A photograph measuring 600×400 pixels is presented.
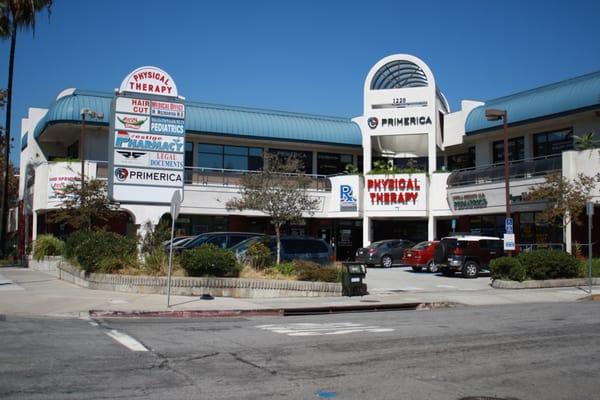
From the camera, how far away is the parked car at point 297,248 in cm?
2250

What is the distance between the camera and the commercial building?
3331 cm

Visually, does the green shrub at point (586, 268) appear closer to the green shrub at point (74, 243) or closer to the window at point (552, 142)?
the window at point (552, 142)

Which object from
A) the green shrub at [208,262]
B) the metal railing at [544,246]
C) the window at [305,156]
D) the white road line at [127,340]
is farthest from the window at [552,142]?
the white road line at [127,340]

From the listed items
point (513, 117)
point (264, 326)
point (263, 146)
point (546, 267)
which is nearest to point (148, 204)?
point (264, 326)

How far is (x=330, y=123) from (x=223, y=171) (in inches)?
343

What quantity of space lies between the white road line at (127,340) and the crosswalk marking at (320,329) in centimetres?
287

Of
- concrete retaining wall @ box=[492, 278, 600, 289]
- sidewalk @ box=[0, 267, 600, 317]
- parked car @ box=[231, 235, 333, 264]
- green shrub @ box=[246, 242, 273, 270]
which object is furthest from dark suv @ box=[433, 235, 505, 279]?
green shrub @ box=[246, 242, 273, 270]

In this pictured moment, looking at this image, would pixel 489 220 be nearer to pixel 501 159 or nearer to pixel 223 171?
pixel 501 159

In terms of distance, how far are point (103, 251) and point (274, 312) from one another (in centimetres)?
711

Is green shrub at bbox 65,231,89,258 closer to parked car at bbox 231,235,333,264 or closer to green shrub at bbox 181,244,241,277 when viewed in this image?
green shrub at bbox 181,244,241,277

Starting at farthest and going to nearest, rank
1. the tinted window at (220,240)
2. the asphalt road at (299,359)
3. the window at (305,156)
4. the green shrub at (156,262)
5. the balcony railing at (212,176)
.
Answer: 1. the window at (305,156)
2. the balcony railing at (212,176)
3. the tinted window at (220,240)
4. the green shrub at (156,262)
5. the asphalt road at (299,359)

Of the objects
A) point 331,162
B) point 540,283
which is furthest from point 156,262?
point 331,162

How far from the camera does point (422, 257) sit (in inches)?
1220

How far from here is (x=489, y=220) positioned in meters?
35.9
